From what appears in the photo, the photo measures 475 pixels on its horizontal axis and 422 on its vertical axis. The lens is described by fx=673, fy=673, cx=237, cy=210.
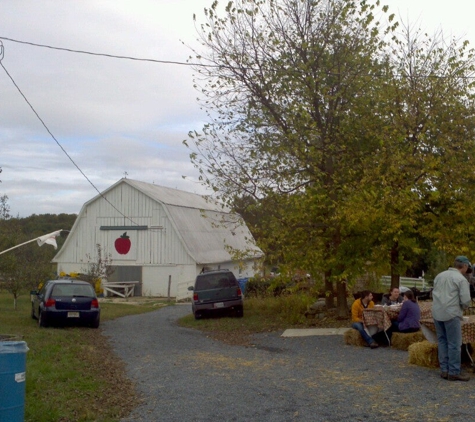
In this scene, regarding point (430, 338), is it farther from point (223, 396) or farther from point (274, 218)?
point (274, 218)

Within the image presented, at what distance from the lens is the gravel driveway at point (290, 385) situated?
764 centimetres

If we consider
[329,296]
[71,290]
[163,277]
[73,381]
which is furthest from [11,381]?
[163,277]

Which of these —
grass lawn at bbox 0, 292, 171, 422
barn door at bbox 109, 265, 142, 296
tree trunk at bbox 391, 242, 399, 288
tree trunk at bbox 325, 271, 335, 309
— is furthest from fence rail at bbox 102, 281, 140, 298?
tree trunk at bbox 391, 242, 399, 288

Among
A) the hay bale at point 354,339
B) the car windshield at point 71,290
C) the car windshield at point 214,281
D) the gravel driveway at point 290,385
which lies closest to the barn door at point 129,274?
the car windshield at point 214,281

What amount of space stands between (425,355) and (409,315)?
2588 millimetres

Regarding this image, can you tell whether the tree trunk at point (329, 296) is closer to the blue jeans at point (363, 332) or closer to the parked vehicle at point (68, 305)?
the blue jeans at point (363, 332)

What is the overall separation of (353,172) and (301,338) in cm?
418

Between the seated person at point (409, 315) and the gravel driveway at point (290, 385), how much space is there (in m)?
0.52

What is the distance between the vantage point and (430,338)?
10359 mm

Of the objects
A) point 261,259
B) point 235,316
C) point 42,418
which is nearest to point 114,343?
point 261,259

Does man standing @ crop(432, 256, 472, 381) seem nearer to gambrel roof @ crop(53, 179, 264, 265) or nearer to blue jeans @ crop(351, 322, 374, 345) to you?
blue jeans @ crop(351, 322, 374, 345)

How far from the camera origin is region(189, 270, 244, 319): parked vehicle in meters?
21.6

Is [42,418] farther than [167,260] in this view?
No

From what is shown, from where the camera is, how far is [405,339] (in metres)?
12.5
